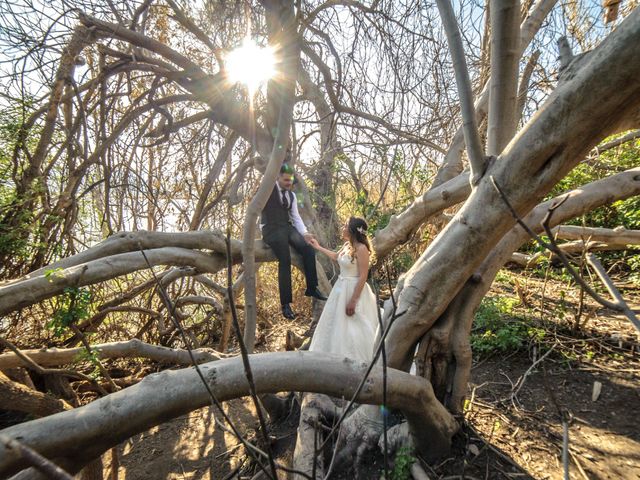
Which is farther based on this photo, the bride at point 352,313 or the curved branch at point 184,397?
the bride at point 352,313

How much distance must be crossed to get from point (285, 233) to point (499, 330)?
253cm

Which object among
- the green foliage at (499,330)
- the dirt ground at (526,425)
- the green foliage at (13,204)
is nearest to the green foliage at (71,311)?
the green foliage at (13,204)

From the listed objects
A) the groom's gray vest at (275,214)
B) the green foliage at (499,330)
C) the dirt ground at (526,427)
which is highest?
the groom's gray vest at (275,214)

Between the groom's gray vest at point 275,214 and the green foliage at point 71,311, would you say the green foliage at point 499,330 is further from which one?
the green foliage at point 71,311

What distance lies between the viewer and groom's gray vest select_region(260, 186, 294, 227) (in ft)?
11.8

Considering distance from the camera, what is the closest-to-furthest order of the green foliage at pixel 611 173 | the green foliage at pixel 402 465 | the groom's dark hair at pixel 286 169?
the green foliage at pixel 402 465 < the groom's dark hair at pixel 286 169 < the green foliage at pixel 611 173

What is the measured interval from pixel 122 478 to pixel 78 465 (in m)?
2.43

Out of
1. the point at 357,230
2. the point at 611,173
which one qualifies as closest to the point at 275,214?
the point at 357,230

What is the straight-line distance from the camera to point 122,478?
9.98 feet

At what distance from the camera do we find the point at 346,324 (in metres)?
3.35

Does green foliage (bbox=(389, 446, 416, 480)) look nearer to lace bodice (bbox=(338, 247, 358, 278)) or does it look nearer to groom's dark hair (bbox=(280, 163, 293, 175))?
lace bodice (bbox=(338, 247, 358, 278))

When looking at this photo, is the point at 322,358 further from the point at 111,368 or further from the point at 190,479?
the point at 111,368

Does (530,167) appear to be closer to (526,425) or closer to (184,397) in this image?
(184,397)

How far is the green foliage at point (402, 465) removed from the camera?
6.26ft
